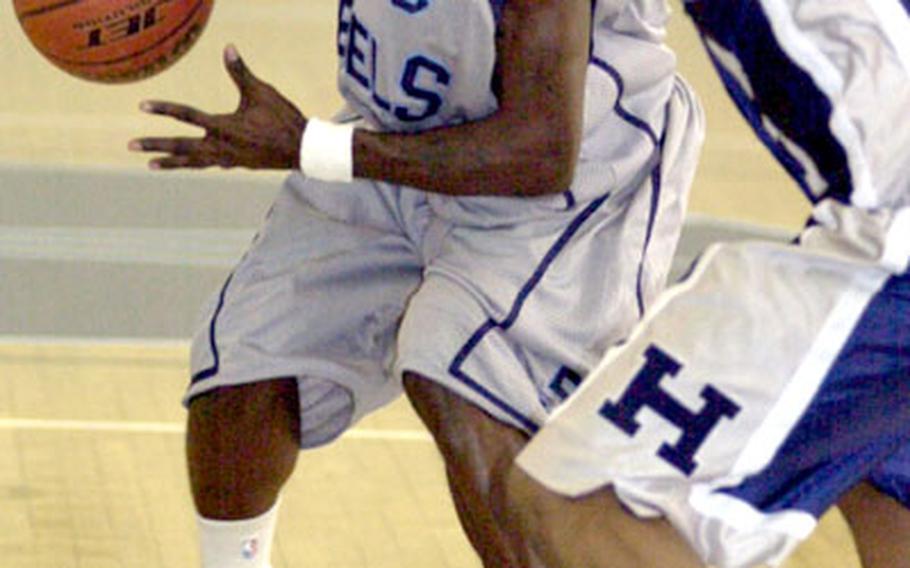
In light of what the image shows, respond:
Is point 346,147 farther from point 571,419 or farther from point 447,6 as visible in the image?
point 571,419

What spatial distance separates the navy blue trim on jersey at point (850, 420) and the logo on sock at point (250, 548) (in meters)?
0.84

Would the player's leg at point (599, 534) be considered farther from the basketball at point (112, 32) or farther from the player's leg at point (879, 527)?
the basketball at point (112, 32)

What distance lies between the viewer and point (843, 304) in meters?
2.14

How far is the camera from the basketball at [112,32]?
8.63 feet

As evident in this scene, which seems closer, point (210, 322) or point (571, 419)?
point (571, 419)

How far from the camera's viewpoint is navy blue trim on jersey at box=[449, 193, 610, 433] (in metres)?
2.59

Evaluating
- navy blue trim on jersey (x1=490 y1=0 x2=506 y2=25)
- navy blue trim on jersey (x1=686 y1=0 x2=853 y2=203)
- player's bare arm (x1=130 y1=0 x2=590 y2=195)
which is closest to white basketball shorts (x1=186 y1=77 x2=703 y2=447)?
player's bare arm (x1=130 y1=0 x2=590 y2=195)

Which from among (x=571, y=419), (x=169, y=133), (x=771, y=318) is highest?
(x=771, y=318)

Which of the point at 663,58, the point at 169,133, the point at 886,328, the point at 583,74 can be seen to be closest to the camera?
the point at 886,328

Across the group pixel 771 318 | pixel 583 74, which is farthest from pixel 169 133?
pixel 771 318

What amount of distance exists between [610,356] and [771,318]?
0.18 m

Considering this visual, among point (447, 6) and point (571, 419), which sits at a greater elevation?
point (447, 6)

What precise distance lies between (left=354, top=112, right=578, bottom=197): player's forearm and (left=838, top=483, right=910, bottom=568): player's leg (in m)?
0.47

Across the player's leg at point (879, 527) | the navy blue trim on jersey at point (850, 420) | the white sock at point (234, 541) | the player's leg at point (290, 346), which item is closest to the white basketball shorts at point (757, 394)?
the navy blue trim on jersey at point (850, 420)
